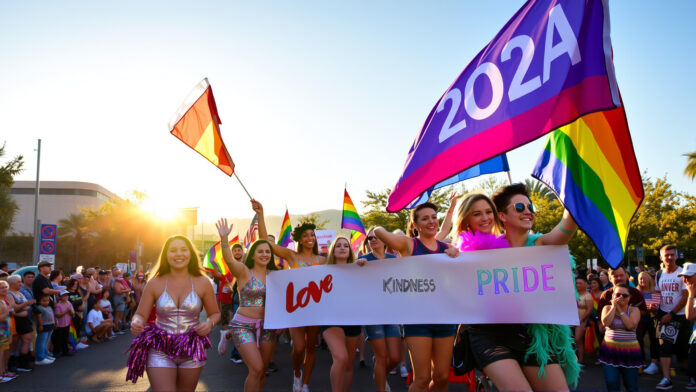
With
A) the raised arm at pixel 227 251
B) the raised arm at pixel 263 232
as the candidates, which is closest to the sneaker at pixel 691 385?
the raised arm at pixel 263 232

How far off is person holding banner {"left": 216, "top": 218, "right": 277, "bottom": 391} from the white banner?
169 millimetres

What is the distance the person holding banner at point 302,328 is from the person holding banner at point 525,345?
2.95m

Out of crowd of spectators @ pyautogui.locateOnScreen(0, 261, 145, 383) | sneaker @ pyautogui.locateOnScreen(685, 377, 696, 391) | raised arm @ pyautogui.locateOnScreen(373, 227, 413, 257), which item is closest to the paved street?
sneaker @ pyautogui.locateOnScreen(685, 377, 696, 391)

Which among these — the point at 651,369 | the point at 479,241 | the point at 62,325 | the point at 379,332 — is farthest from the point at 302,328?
the point at 62,325

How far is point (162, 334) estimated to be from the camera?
4.51 metres

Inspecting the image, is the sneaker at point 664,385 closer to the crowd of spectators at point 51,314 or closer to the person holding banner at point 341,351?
the person holding banner at point 341,351

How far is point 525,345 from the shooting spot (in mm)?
3828

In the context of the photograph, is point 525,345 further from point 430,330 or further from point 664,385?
point 664,385

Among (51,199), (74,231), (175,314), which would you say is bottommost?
(175,314)

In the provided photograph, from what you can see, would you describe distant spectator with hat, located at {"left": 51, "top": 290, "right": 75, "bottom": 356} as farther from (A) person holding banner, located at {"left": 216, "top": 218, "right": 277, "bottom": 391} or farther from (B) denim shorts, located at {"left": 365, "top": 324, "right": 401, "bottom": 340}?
(B) denim shorts, located at {"left": 365, "top": 324, "right": 401, "bottom": 340}

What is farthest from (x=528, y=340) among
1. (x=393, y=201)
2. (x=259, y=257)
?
(x=259, y=257)

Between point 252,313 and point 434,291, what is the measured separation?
7.38 ft

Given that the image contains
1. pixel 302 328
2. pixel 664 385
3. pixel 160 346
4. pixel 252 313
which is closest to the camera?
pixel 160 346

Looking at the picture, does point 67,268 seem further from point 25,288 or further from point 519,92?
point 519,92
